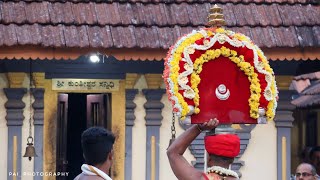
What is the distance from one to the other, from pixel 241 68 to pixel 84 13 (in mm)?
4767

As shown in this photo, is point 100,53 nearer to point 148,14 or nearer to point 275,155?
point 148,14

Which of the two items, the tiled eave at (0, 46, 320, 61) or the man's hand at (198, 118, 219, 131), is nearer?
the man's hand at (198, 118, 219, 131)

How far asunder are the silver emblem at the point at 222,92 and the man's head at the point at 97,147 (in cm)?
87

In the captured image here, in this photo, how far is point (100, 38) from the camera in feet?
35.3

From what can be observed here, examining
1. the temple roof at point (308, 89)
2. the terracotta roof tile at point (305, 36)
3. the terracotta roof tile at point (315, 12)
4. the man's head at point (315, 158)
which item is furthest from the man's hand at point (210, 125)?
the temple roof at point (308, 89)

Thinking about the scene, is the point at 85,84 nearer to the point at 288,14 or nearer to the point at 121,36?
the point at 121,36

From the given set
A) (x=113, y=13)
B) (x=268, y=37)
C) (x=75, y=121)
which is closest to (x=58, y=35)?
(x=113, y=13)

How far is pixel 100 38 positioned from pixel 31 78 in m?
1.36

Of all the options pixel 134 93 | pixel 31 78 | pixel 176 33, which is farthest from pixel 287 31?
pixel 31 78

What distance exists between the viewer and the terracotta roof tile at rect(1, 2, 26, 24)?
1083cm

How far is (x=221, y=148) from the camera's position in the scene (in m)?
5.95

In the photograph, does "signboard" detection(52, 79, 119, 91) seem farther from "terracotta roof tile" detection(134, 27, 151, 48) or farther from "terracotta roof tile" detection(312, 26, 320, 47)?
"terracotta roof tile" detection(312, 26, 320, 47)

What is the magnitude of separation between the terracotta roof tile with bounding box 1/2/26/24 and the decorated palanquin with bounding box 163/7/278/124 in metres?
4.62

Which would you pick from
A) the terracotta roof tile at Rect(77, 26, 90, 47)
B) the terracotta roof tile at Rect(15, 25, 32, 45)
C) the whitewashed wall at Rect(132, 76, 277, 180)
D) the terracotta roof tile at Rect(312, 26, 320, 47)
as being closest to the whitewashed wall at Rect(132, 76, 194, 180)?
the whitewashed wall at Rect(132, 76, 277, 180)
